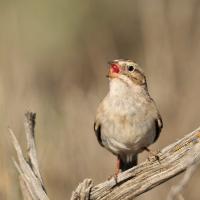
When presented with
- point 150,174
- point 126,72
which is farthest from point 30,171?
point 126,72

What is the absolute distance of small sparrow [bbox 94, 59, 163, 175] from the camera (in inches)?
250

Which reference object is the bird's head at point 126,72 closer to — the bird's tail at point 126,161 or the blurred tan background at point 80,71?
the bird's tail at point 126,161

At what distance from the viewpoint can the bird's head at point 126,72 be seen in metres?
6.34

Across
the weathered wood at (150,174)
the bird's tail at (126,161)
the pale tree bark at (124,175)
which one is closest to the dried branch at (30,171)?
the pale tree bark at (124,175)

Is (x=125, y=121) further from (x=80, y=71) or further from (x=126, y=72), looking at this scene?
(x=80, y=71)

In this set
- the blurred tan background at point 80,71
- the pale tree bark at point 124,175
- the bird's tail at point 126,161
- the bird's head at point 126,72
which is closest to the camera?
the pale tree bark at point 124,175

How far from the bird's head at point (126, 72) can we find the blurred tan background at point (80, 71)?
710 mm

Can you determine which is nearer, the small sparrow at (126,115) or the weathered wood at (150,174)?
the weathered wood at (150,174)

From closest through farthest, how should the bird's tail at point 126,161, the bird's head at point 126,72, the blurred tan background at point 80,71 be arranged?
the bird's head at point 126,72, the bird's tail at point 126,161, the blurred tan background at point 80,71

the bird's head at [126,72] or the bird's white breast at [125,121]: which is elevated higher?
the bird's head at [126,72]

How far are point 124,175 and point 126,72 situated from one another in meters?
0.94

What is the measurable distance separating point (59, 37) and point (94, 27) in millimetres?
427

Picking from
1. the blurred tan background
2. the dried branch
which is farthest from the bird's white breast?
the dried branch

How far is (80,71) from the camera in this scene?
10547 mm
